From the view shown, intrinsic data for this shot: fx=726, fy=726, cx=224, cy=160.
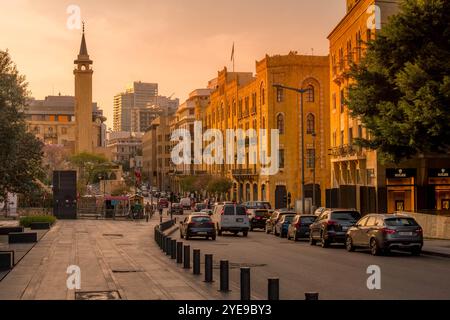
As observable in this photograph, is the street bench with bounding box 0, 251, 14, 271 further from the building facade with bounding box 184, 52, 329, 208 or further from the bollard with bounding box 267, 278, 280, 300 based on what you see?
the building facade with bounding box 184, 52, 329, 208

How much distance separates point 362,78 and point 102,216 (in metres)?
45.7

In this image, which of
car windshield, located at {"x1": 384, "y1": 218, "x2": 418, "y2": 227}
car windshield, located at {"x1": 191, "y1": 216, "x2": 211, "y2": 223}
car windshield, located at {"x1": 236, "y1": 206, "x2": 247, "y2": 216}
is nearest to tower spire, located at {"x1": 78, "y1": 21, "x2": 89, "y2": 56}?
car windshield, located at {"x1": 236, "y1": 206, "x2": 247, "y2": 216}

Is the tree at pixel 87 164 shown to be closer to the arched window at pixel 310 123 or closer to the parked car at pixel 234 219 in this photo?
the arched window at pixel 310 123

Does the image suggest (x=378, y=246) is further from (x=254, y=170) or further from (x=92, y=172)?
(x=92, y=172)

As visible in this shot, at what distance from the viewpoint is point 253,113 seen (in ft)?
297

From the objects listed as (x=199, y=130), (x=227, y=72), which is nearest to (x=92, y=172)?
(x=199, y=130)

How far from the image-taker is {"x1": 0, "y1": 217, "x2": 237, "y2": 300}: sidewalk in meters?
17.5

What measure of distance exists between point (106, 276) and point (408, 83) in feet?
54.7

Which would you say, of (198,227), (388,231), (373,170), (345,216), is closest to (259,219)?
(373,170)

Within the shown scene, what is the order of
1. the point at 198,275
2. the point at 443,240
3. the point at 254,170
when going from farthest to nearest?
the point at 254,170, the point at 443,240, the point at 198,275

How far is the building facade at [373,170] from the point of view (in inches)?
1950

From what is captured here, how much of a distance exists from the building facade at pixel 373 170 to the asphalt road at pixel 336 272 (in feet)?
58.6

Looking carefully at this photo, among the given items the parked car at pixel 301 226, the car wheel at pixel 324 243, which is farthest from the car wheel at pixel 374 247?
the parked car at pixel 301 226

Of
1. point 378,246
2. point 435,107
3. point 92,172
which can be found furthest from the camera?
point 92,172
